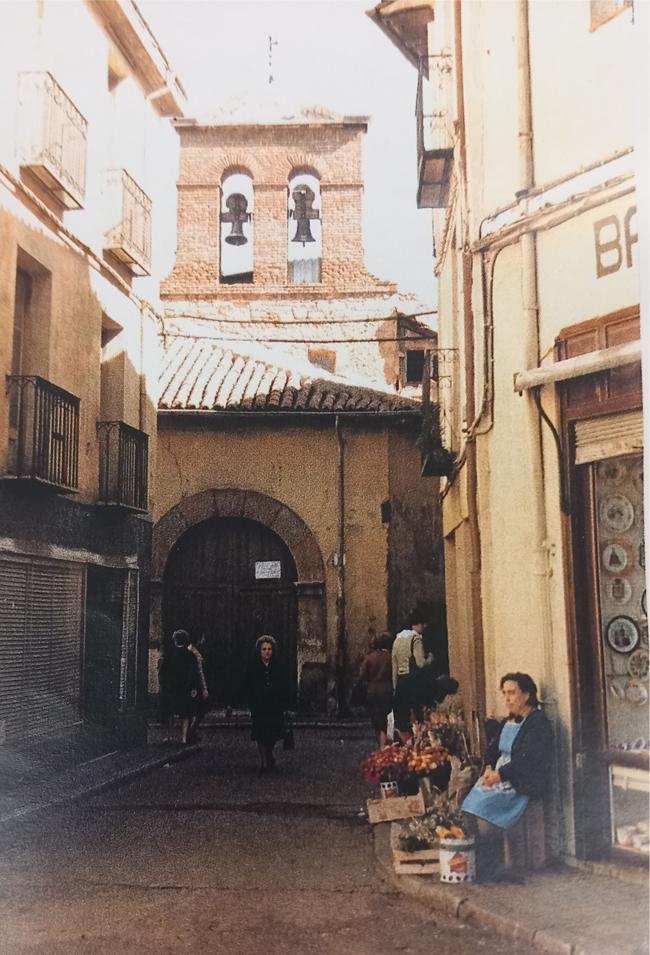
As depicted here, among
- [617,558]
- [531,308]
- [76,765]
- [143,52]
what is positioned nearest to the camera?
[617,558]

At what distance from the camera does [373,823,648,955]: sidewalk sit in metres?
3.76

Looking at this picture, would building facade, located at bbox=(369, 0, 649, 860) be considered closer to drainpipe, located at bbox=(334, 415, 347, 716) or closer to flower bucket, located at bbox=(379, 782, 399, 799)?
flower bucket, located at bbox=(379, 782, 399, 799)

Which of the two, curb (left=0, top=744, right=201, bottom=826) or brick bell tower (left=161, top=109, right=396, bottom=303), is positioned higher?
brick bell tower (left=161, top=109, right=396, bottom=303)

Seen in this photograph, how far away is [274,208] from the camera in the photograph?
845cm

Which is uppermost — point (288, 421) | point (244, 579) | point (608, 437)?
point (288, 421)

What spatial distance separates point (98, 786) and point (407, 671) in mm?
2424

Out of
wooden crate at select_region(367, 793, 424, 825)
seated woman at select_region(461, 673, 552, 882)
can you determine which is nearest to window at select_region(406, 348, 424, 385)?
wooden crate at select_region(367, 793, 424, 825)

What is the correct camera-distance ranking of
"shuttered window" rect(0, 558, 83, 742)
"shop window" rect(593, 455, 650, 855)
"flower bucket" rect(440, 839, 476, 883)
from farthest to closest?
1. "shuttered window" rect(0, 558, 83, 742)
2. "flower bucket" rect(440, 839, 476, 883)
3. "shop window" rect(593, 455, 650, 855)

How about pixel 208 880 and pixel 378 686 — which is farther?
pixel 378 686

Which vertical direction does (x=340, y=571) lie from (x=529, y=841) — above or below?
above

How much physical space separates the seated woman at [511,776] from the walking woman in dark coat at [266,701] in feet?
9.67

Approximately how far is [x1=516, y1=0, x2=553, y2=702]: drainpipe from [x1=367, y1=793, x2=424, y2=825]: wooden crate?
3.97 feet

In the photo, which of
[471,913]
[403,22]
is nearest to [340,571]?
[403,22]

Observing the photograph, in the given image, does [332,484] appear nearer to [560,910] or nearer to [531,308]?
[531,308]
